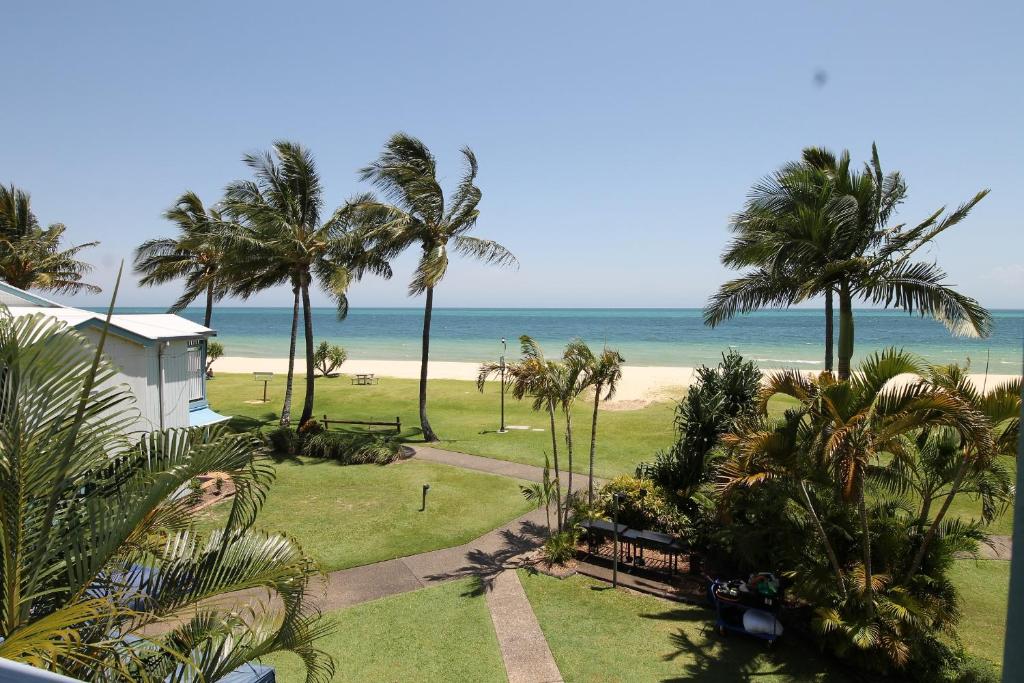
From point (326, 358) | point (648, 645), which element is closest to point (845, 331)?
point (648, 645)

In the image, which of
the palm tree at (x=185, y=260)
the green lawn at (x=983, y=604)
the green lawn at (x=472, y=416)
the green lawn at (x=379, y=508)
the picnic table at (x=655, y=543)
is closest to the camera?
the green lawn at (x=983, y=604)

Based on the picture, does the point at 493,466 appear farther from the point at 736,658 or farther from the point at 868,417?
the point at 868,417

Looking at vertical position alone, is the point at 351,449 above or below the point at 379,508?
above

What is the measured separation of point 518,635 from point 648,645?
1.84 metres

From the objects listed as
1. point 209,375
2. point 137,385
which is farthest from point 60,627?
point 209,375

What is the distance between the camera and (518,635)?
8312 millimetres

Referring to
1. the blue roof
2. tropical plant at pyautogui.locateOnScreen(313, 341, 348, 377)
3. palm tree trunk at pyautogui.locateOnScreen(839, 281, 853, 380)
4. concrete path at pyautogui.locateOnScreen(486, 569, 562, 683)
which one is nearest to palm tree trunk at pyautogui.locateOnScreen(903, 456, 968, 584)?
palm tree trunk at pyautogui.locateOnScreen(839, 281, 853, 380)

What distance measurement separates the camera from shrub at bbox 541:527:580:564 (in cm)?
1088

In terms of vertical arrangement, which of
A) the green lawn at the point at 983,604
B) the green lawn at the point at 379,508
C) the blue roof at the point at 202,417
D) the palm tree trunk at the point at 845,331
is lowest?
the green lawn at the point at 379,508

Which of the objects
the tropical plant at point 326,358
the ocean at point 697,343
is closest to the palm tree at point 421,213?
the tropical plant at point 326,358

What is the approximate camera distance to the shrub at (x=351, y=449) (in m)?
17.6

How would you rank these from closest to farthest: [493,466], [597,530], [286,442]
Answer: [597,530]
[493,466]
[286,442]

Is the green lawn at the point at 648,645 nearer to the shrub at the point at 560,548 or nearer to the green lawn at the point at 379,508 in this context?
the shrub at the point at 560,548

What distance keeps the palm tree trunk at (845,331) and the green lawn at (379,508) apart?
295 inches
